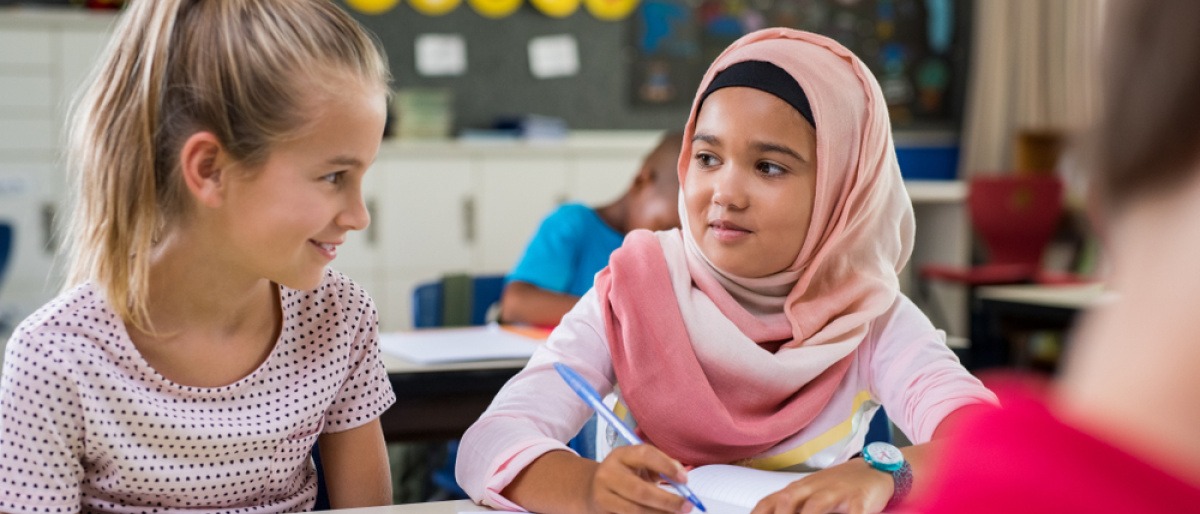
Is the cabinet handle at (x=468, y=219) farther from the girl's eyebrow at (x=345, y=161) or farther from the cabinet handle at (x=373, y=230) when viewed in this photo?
the girl's eyebrow at (x=345, y=161)

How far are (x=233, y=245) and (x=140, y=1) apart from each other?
23 cm

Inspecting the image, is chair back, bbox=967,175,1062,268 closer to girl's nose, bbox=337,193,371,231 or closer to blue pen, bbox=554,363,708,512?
blue pen, bbox=554,363,708,512

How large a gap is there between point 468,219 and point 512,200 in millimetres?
214

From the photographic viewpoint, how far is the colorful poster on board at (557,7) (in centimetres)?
554

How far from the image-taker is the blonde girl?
3.21ft

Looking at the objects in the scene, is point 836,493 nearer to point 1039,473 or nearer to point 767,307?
point 767,307

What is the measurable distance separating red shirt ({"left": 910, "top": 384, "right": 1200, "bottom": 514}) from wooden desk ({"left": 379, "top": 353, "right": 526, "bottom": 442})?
1.52 metres

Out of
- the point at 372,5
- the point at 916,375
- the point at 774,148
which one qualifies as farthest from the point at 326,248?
the point at 372,5

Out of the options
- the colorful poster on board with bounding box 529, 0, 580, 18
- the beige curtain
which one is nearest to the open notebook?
the colorful poster on board with bounding box 529, 0, 580, 18

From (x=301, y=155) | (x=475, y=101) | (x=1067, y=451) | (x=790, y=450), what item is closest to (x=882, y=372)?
(x=790, y=450)

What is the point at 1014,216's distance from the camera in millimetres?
5297

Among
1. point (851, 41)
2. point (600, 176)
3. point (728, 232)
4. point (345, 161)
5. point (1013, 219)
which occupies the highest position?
point (345, 161)

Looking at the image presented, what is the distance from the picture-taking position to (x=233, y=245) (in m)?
1.04

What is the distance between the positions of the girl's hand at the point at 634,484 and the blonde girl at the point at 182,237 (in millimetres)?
317
